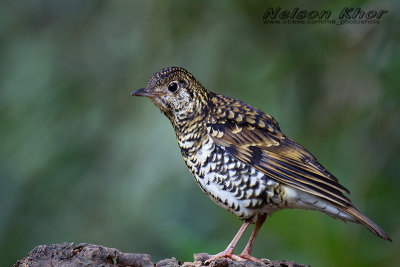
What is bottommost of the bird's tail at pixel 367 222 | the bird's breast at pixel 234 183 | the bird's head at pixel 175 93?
the bird's tail at pixel 367 222

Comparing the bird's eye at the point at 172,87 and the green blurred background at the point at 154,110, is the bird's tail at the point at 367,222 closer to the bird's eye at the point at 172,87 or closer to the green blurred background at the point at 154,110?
the green blurred background at the point at 154,110

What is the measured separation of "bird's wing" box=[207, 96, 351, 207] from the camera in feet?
16.4

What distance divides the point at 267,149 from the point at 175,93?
870mm

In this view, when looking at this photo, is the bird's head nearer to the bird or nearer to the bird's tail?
the bird

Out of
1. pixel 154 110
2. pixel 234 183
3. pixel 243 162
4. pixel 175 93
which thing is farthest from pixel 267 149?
pixel 154 110

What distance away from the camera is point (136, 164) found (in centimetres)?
690

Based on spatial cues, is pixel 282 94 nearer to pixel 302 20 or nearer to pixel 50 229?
pixel 302 20

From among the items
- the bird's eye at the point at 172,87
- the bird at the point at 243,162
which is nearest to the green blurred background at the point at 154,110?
the bird at the point at 243,162

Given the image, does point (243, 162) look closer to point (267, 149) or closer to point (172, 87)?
point (267, 149)

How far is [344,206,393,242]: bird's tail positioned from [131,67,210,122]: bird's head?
1.43 metres

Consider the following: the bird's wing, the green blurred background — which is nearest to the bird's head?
the bird's wing

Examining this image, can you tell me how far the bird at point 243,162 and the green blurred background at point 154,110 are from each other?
766 millimetres

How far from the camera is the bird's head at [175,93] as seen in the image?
544cm

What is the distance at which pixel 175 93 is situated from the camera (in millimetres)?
5508
